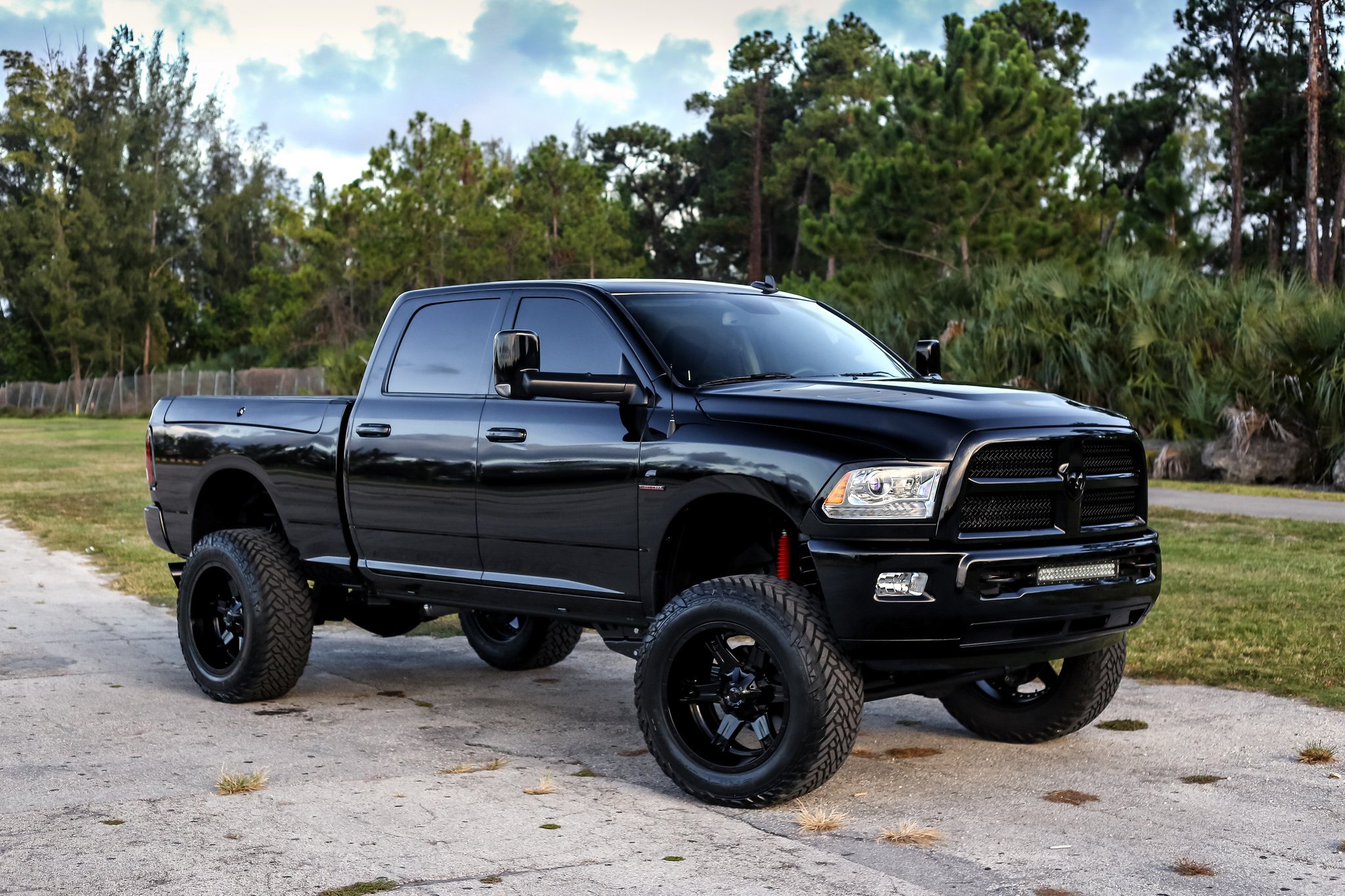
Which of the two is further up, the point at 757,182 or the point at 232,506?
the point at 757,182

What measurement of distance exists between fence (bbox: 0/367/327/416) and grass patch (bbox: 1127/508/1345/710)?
4993cm

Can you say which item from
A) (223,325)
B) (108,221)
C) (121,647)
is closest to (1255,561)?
(121,647)

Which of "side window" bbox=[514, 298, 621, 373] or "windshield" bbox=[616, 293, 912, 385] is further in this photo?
"side window" bbox=[514, 298, 621, 373]

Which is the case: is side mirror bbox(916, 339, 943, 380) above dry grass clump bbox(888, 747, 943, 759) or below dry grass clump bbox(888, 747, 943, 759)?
above

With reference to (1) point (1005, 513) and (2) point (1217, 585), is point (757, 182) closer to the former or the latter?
(2) point (1217, 585)

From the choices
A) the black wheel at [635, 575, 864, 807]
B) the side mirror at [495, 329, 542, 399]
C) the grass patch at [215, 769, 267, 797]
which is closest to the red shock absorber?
the black wheel at [635, 575, 864, 807]

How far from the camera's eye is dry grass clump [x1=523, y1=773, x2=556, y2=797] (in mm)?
5926

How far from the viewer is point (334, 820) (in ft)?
18.0

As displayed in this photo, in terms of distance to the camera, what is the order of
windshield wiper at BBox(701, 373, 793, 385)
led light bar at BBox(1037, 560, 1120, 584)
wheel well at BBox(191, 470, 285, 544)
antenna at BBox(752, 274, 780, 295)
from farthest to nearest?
1. wheel well at BBox(191, 470, 285, 544)
2. antenna at BBox(752, 274, 780, 295)
3. windshield wiper at BBox(701, 373, 793, 385)
4. led light bar at BBox(1037, 560, 1120, 584)

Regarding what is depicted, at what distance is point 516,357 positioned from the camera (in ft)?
20.8

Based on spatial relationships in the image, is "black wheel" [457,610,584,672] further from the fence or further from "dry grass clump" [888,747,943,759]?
the fence

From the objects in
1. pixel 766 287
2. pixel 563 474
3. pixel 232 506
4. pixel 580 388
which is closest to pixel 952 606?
pixel 580 388

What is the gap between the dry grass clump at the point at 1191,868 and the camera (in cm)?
485

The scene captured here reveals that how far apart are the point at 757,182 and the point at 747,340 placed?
2567 inches
